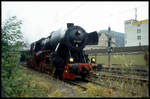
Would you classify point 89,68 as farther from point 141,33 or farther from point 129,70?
point 141,33

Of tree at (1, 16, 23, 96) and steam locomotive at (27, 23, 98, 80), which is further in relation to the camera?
steam locomotive at (27, 23, 98, 80)

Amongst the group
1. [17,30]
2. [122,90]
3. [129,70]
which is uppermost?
[17,30]

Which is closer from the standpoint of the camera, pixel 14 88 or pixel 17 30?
pixel 14 88

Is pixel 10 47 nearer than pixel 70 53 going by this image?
Yes

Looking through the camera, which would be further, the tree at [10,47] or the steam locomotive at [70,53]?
the steam locomotive at [70,53]

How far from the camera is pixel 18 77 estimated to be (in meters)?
6.22

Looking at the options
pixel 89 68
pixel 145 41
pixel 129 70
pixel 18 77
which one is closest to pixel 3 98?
pixel 18 77

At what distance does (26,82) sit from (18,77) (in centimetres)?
33

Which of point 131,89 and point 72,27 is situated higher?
point 72,27

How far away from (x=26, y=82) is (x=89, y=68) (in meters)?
5.27

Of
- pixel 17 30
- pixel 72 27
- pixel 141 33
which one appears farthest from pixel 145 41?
pixel 17 30

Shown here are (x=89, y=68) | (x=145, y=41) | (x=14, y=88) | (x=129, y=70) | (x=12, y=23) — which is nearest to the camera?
(x=14, y=88)

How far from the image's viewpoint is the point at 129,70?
6.15 m

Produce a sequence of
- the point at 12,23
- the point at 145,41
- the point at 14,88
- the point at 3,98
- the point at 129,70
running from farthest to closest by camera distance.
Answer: the point at 145,41 → the point at 12,23 → the point at 129,70 → the point at 14,88 → the point at 3,98
